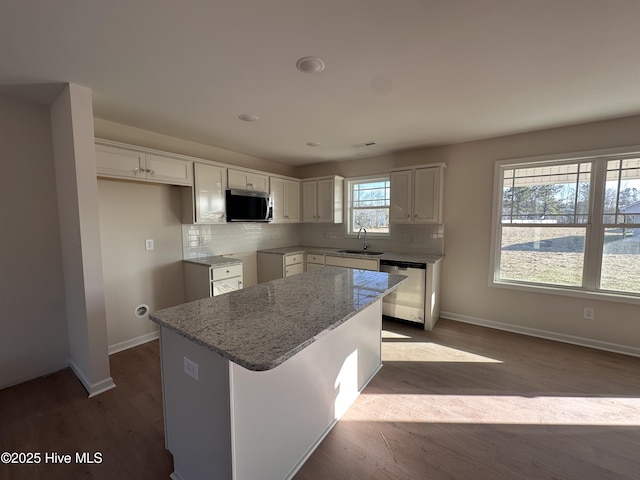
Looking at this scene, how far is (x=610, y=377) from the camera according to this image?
2432mm

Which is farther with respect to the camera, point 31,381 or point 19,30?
point 31,381

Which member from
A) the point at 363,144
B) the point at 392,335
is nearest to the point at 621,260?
the point at 392,335

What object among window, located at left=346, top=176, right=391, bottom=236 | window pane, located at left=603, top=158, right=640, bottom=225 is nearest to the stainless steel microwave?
window, located at left=346, top=176, right=391, bottom=236

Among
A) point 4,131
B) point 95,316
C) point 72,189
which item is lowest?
point 95,316

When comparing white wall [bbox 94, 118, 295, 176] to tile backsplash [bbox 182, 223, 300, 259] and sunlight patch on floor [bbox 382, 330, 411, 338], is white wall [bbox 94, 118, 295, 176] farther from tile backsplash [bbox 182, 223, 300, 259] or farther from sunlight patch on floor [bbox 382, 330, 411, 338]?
sunlight patch on floor [bbox 382, 330, 411, 338]

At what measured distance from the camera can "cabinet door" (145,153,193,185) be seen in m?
2.82

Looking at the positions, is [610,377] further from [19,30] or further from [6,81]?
[6,81]

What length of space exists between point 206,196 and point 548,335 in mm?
4478

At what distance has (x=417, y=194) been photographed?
3.73m

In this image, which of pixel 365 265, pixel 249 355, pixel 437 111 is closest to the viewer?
pixel 249 355

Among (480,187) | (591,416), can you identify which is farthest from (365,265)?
(591,416)

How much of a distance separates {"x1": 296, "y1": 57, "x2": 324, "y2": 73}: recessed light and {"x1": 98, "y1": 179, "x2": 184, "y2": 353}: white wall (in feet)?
7.47

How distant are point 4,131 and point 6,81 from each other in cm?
48

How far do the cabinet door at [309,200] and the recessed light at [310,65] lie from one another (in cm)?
279
